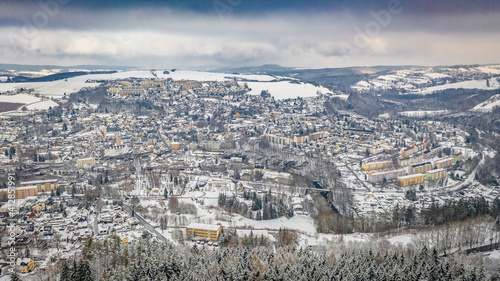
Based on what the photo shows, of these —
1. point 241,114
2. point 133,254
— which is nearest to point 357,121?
point 241,114

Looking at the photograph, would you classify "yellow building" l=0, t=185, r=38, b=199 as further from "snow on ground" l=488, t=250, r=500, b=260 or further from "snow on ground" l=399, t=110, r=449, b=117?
"snow on ground" l=399, t=110, r=449, b=117

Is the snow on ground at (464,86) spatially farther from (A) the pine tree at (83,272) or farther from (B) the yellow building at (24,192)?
(A) the pine tree at (83,272)

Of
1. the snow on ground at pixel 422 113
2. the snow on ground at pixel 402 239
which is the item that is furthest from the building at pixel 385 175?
the snow on ground at pixel 422 113

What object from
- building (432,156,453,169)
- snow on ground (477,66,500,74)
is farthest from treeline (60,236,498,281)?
snow on ground (477,66,500,74)

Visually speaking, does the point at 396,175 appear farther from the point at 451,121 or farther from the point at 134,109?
the point at 134,109

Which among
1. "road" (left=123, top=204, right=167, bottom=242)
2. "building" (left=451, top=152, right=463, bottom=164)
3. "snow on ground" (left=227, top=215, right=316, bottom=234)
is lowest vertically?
"snow on ground" (left=227, top=215, right=316, bottom=234)

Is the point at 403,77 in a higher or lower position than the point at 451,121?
higher

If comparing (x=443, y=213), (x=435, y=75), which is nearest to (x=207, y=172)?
(x=443, y=213)
